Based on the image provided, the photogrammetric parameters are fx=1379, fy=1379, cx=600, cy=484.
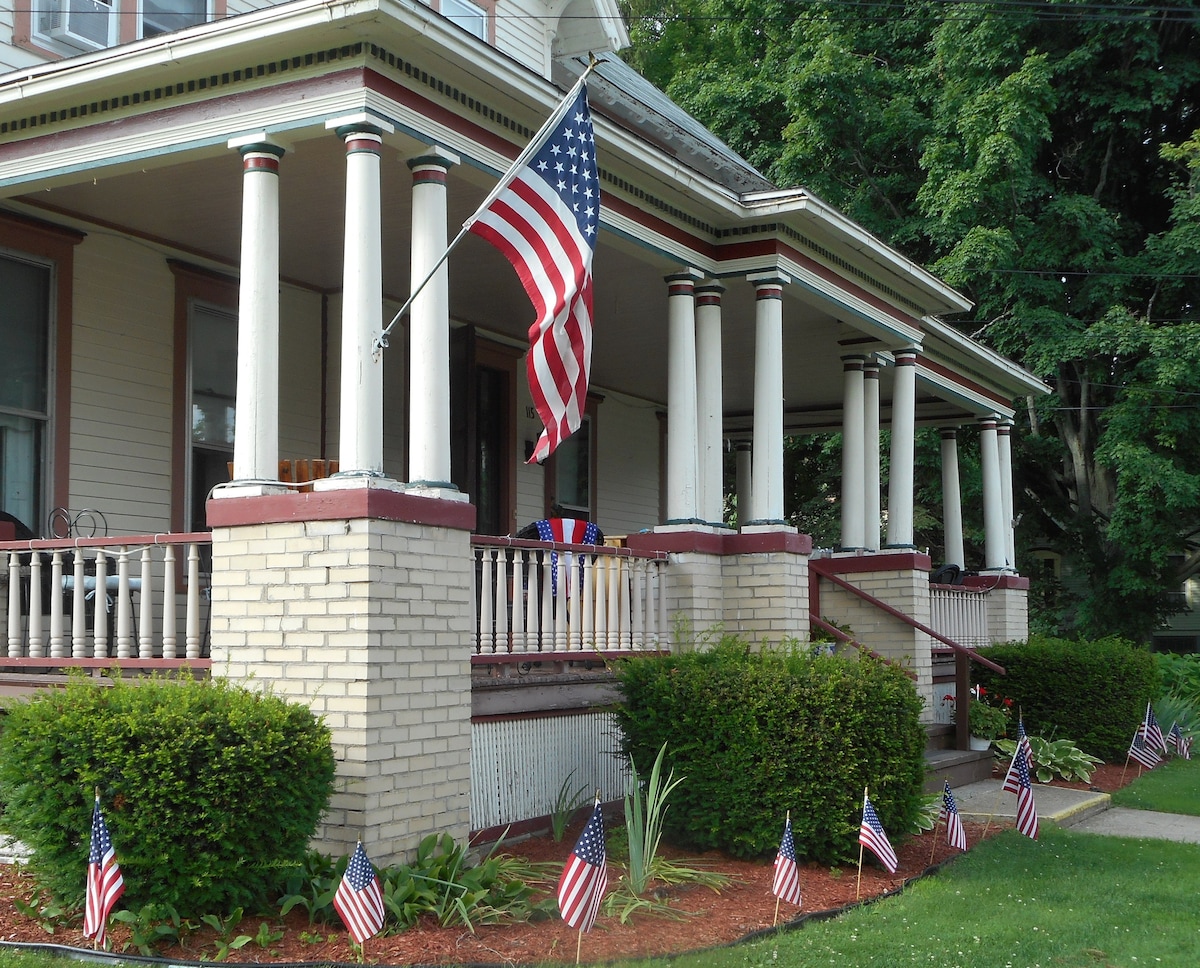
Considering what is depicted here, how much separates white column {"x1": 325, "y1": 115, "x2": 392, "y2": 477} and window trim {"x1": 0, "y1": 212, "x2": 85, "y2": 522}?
341 centimetres

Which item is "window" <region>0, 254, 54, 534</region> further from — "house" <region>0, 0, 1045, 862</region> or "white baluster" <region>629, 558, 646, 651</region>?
"white baluster" <region>629, 558, 646, 651</region>

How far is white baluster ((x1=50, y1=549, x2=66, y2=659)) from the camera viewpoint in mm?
8211

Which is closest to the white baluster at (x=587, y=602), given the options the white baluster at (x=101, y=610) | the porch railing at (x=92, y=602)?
the porch railing at (x=92, y=602)

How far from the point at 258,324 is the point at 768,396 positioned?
201 inches

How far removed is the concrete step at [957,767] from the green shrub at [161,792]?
683 cm

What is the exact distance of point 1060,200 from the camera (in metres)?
23.0

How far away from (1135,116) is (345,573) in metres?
20.4

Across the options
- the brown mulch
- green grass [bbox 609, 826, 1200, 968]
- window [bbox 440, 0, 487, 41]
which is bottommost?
green grass [bbox 609, 826, 1200, 968]

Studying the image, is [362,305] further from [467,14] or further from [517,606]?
[467,14]

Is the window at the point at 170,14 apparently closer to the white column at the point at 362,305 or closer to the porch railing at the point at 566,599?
the white column at the point at 362,305

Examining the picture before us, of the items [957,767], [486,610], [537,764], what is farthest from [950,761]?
[486,610]

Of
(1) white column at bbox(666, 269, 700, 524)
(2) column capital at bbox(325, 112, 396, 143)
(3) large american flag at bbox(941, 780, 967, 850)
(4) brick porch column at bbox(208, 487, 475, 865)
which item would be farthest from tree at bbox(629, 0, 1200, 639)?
(4) brick porch column at bbox(208, 487, 475, 865)

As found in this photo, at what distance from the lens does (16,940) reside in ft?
20.5

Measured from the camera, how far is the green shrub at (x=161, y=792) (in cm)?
627
